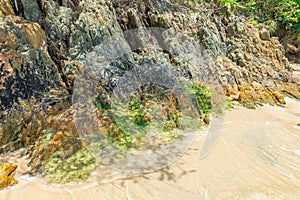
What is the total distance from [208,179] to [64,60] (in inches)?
149

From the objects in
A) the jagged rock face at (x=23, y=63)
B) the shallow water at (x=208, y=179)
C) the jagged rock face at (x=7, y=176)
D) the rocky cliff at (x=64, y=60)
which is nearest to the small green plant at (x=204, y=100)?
the rocky cliff at (x=64, y=60)

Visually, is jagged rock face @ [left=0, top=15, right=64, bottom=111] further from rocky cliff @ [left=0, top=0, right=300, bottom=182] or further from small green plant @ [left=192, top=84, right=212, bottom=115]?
small green plant @ [left=192, top=84, right=212, bottom=115]

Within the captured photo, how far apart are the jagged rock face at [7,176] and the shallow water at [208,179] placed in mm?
78

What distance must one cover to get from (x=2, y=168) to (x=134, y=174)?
69.0 inches

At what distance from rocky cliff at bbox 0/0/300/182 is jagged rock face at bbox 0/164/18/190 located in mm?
313

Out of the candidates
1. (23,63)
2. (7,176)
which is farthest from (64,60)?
(7,176)

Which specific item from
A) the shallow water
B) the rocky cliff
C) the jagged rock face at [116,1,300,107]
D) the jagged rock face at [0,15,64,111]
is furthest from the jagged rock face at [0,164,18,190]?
the jagged rock face at [116,1,300,107]

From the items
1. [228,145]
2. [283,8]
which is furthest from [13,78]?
[283,8]

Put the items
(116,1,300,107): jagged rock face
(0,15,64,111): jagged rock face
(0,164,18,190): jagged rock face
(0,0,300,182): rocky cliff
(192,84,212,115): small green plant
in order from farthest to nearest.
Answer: (116,1,300,107): jagged rock face → (192,84,212,115): small green plant → (0,15,64,111): jagged rock face → (0,0,300,182): rocky cliff → (0,164,18,190): jagged rock face

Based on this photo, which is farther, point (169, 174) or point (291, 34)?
point (291, 34)

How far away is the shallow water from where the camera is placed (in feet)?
8.21

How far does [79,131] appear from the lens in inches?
131

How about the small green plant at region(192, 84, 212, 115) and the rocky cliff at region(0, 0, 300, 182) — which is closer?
the rocky cliff at region(0, 0, 300, 182)

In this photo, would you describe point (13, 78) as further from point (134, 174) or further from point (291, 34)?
point (291, 34)
